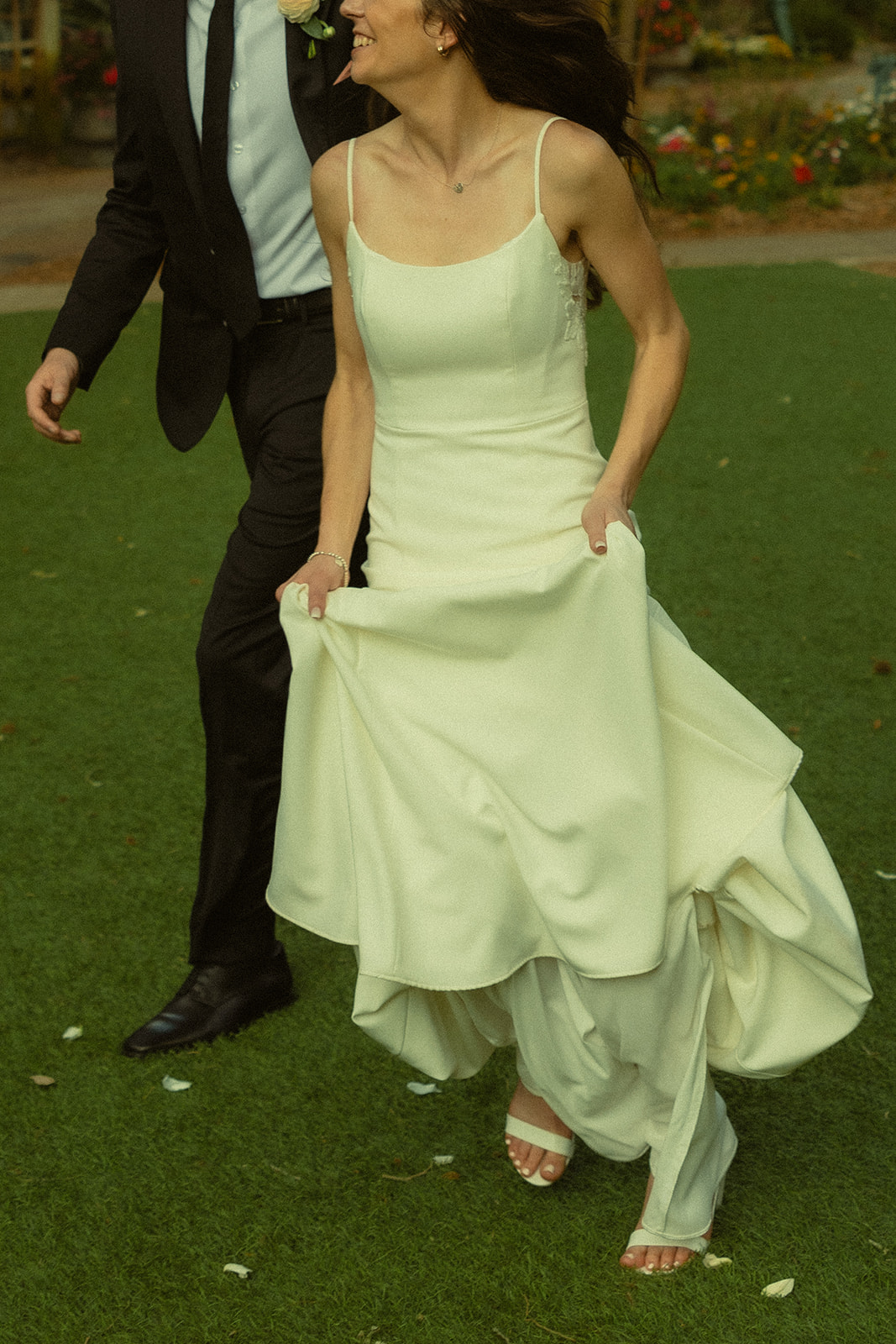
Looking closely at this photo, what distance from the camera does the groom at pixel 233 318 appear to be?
10.6 ft

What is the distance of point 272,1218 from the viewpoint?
2.93 m

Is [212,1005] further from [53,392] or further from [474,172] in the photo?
[474,172]

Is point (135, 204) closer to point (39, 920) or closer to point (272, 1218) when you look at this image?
Result: point (39, 920)

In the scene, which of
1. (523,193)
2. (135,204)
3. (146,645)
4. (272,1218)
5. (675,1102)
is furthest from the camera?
(146,645)

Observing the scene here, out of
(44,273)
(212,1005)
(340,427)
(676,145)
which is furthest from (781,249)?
(340,427)

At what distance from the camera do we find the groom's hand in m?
3.14

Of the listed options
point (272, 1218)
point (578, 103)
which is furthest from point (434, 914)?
point (578, 103)

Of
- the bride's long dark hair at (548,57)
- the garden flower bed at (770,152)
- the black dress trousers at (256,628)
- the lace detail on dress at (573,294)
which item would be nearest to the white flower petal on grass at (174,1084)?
the black dress trousers at (256,628)

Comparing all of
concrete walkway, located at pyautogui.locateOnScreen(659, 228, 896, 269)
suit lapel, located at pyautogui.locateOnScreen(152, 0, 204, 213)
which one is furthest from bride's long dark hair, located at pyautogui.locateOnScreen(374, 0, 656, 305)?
concrete walkway, located at pyautogui.locateOnScreen(659, 228, 896, 269)

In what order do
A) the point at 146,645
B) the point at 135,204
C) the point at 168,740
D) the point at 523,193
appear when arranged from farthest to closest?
1. the point at 146,645
2. the point at 168,740
3. the point at 135,204
4. the point at 523,193

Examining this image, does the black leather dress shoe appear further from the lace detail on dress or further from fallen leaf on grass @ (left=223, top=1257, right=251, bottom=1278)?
the lace detail on dress

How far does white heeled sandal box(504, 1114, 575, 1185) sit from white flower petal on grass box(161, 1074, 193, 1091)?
0.80m

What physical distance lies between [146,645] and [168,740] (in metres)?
0.89

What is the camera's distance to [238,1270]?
2.77 m
